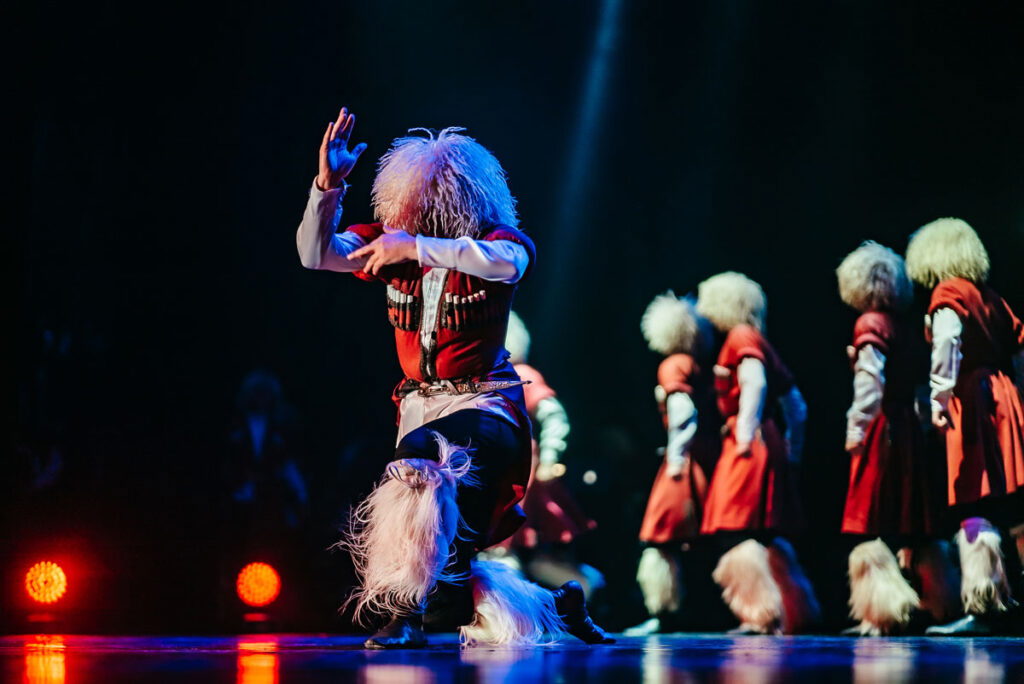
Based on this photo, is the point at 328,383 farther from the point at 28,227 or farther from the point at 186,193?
the point at 28,227

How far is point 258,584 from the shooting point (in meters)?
5.80

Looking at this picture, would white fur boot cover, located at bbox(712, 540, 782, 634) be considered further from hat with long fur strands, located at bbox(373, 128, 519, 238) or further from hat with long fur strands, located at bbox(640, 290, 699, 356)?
hat with long fur strands, located at bbox(373, 128, 519, 238)

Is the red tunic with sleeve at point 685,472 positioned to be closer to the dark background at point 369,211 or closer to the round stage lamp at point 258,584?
the dark background at point 369,211

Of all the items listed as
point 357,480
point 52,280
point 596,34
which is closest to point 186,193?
point 52,280

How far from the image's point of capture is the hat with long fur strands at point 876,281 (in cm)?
586

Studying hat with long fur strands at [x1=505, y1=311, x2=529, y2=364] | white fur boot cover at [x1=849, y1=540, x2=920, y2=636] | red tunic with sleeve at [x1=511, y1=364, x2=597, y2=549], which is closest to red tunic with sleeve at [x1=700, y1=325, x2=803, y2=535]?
white fur boot cover at [x1=849, y1=540, x2=920, y2=636]

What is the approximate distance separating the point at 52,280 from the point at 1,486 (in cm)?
109

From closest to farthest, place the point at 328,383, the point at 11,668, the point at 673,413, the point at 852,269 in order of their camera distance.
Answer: the point at 11,668, the point at 852,269, the point at 673,413, the point at 328,383

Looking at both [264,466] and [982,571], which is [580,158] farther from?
[982,571]

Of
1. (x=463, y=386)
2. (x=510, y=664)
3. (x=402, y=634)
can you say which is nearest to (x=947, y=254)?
(x=463, y=386)

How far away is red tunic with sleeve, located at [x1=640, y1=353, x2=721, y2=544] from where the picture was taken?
6.28m

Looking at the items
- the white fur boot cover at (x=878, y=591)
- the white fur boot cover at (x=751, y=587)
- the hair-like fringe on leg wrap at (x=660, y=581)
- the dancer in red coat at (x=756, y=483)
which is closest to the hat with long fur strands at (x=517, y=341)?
the dancer in red coat at (x=756, y=483)

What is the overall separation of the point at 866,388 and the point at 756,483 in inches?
27.1

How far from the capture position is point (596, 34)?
7.05m
